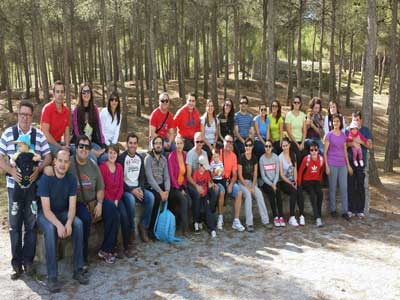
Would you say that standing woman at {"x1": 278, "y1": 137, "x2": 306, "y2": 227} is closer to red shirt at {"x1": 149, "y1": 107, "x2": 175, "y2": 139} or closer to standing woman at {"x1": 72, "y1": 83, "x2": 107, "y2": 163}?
red shirt at {"x1": 149, "y1": 107, "x2": 175, "y2": 139}

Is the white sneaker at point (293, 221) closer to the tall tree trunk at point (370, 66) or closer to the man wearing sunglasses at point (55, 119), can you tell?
the tall tree trunk at point (370, 66)

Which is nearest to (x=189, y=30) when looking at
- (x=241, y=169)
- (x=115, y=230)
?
(x=241, y=169)

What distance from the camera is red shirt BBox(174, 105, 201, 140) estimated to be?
7.76 m

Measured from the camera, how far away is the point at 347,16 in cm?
2052

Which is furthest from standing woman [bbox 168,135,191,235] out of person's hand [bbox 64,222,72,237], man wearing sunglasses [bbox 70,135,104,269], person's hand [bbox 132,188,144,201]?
person's hand [bbox 64,222,72,237]

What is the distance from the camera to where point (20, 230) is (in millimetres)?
5164

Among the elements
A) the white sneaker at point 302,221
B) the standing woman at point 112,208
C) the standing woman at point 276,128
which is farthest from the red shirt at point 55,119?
the white sneaker at point 302,221

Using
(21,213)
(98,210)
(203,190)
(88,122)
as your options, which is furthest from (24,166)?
(203,190)

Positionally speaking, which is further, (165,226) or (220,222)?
(220,222)

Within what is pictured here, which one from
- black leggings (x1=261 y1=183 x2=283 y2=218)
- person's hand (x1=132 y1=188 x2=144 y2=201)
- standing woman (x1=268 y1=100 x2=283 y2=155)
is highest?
standing woman (x1=268 y1=100 x2=283 y2=155)

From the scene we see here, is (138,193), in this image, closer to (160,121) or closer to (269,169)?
(160,121)

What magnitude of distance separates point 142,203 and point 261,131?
3.21 m

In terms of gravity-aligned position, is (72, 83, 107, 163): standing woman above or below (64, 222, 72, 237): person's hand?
above

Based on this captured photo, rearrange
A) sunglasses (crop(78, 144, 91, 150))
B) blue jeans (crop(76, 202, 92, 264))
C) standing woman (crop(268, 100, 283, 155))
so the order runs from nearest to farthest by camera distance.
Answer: blue jeans (crop(76, 202, 92, 264)), sunglasses (crop(78, 144, 91, 150)), standing woman (crop(268, 100, 283, 155))
